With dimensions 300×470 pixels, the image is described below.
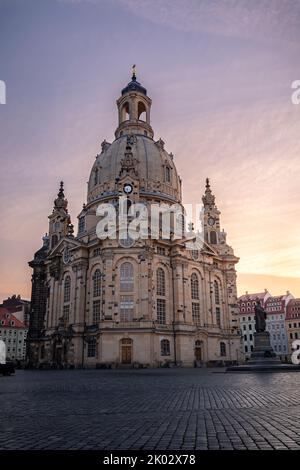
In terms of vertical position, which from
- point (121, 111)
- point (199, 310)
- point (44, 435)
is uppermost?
point (121, 111)

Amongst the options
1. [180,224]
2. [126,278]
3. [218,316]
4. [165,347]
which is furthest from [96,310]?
[180,224]

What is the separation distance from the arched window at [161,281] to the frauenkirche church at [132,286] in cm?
15

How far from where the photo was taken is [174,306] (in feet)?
188

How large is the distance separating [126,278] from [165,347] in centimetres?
1077

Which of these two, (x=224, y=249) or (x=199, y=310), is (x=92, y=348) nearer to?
(x=199, y=310)

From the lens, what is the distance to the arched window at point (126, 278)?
53.8 m

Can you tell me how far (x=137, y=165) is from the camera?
231ft

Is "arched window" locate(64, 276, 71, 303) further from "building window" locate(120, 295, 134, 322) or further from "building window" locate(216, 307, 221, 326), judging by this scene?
"building window" locate(216, 307, 221, 326)

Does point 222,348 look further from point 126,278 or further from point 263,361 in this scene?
point 263,361

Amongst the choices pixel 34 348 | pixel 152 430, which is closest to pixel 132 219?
pixel 34 348

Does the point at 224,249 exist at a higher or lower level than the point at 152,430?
higher

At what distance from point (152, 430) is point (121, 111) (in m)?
84.7
